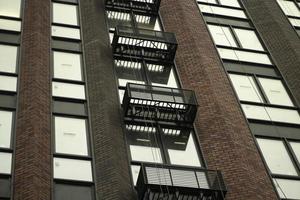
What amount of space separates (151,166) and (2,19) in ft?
37.2

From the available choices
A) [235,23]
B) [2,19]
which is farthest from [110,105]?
[235,23]

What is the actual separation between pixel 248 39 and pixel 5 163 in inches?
609

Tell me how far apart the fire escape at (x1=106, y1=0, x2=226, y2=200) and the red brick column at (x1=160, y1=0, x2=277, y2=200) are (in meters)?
0.85

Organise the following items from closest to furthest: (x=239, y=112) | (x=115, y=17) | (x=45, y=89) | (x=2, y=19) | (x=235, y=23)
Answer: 1. (x=45, y=89)
2. (x=239, y=112)
3. (x=2, y=19)
4. (x=115, y=17)
5. (x=235, y=23)

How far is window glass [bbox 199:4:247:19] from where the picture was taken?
31.9m

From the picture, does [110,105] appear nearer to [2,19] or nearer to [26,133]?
[26,133]

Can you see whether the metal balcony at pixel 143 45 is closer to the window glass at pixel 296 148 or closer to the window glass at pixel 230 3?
the window glass at pixel 296 148

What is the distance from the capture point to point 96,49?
26.1m

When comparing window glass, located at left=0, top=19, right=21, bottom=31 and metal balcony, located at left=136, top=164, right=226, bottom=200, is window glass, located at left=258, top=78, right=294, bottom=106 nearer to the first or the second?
metal balcony, located at left=136, top=164, right=226, bottom=200

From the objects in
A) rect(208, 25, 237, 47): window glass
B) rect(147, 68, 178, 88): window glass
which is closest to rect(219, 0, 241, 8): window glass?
rect(208, 25, 237, 47): window glass

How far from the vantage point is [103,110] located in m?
23.0

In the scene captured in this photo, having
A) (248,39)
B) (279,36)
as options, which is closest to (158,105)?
(248,39)

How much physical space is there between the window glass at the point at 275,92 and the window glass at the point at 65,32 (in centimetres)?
891

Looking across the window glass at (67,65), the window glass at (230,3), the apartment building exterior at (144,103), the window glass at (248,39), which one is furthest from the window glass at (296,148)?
the window glass at (230,3)
